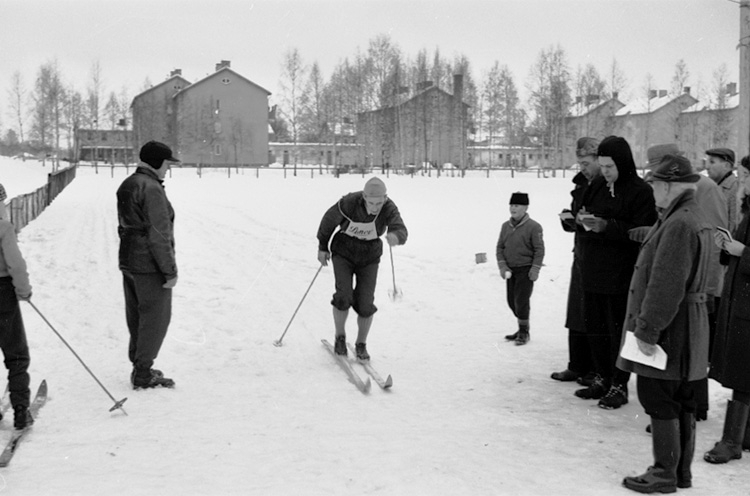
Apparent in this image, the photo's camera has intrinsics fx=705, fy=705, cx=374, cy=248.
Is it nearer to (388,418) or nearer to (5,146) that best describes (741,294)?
(388,418)

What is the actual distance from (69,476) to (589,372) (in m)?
4.46

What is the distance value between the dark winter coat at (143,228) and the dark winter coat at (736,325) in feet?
14.3

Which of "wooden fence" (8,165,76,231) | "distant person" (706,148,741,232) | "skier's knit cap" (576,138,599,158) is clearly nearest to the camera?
"distant person" (706,148,741,232)

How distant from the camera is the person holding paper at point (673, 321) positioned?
3930 millimetres

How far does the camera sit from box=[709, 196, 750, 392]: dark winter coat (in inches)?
178

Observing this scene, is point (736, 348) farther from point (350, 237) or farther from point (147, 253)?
point (147, 253)

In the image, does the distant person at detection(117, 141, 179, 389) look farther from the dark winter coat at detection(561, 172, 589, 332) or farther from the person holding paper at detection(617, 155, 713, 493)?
the person holding paper at detection(617, 155, 713, 493)

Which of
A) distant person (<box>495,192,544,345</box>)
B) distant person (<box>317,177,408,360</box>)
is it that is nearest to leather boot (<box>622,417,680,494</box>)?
distant person (<box>317,177,408,360</box>)

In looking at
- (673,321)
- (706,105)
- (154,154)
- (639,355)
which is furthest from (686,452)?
(706,105)

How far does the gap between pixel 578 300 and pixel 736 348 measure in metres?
1.84

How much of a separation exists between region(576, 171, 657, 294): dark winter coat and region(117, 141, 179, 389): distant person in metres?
3.58

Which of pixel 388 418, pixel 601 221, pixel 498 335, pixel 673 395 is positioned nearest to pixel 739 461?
pixel 673 395

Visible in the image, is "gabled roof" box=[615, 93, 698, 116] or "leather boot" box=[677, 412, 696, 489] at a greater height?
"gabled roof" box=[615, 93, 698, 116]

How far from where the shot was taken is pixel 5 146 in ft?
217
